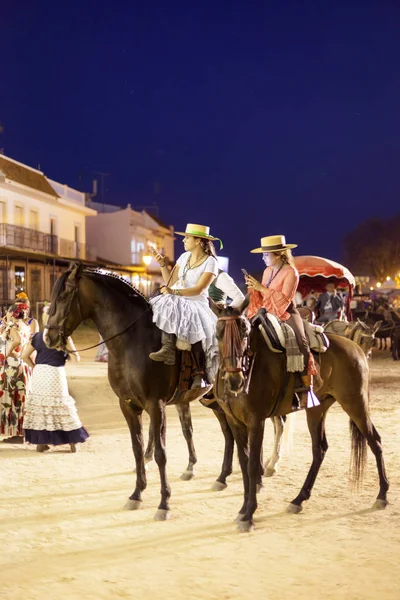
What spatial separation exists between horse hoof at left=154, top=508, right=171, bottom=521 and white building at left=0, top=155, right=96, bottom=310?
76.1 feet

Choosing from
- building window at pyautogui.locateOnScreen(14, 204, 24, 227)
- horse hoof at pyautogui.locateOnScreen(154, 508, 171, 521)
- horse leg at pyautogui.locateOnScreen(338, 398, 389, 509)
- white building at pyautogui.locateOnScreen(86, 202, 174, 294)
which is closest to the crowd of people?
horse hoof at pyautogui.locateOnScreen(154, 508, 171, 521)

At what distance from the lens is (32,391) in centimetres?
834

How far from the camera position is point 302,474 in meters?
7.18

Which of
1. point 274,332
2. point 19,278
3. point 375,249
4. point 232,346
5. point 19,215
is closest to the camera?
point 232,346

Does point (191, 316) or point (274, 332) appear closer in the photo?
point (274, 332)

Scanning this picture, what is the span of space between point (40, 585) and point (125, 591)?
1.93ft

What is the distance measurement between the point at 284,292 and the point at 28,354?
14.4 ft

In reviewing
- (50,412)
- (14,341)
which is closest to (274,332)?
(50,412)

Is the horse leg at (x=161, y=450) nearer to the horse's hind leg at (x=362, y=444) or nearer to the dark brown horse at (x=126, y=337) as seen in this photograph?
the dark brown horse at (x=126, y=337)

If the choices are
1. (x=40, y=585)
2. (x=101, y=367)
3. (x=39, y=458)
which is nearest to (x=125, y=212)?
(x=101, y=367)

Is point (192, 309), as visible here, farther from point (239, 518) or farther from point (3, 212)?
point (3, 212)

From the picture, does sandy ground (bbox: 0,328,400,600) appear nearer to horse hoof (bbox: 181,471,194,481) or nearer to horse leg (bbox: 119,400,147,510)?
horse hoof (bbox: 181,471,194,481)

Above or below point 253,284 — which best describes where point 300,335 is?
below

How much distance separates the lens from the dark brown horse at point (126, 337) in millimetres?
6016
